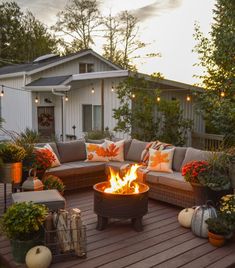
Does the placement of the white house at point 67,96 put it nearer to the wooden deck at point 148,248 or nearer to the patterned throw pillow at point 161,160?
the patterned throw pillow at point 161,160

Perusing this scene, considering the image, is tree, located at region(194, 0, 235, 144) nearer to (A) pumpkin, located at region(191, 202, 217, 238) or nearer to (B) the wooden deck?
(A) pumpkin, located at region(191, 202, 217, 238)

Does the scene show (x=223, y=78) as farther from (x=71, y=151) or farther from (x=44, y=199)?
(x=44, y=199)

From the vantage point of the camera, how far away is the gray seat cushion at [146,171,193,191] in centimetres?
506

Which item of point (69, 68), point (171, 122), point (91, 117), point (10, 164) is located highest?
point (69, 68)

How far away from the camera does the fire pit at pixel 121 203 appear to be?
418 cm

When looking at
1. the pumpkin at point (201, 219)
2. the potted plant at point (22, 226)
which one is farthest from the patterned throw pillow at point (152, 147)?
the potted plant at point (22, 226)

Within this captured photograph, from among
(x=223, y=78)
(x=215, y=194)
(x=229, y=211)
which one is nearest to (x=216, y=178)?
(x=215, y=194)

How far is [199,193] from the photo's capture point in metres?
4.73

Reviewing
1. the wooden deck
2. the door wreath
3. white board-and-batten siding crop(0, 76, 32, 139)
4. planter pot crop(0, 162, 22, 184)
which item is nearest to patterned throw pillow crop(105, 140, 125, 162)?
the wooden deck

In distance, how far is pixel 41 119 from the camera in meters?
12.8

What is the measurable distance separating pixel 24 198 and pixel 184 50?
11.2 m

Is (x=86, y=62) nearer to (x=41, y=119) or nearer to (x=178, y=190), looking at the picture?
(x=41, y=119)

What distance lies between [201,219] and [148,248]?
0.81m

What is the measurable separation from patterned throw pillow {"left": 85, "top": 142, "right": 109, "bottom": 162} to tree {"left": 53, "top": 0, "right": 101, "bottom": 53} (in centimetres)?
1628
